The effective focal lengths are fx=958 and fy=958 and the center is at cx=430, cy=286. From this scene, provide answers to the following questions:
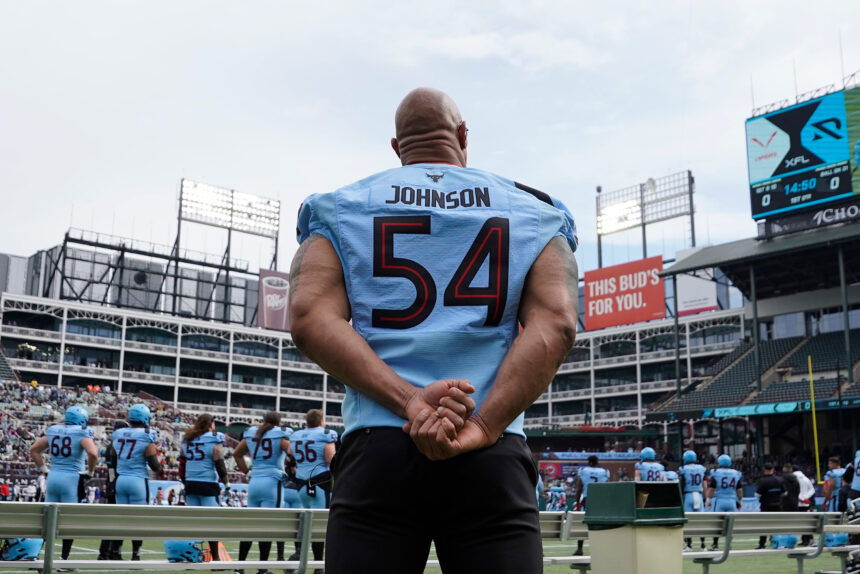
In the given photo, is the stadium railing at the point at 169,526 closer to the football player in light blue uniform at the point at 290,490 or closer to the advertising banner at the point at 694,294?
the football player in light blue uniform at the point at 290,490

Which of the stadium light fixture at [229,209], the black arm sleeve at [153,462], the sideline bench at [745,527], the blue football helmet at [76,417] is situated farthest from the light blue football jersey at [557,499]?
the stadium light fixture at [229,209]

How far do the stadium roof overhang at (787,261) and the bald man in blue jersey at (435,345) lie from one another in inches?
1565

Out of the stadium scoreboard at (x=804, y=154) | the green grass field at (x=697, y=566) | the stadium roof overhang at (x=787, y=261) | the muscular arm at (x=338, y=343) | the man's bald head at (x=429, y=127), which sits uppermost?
the stadium scoreboard at (x=804, y=154)

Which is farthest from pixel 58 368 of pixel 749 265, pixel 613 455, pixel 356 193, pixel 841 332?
pixel 356 193

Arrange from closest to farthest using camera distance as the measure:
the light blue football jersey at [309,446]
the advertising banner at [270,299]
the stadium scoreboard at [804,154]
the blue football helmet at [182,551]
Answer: the blue football helmet at [182,551] → the light blue football jersey at [309,446] → the stadium scoreboard at [804,154] → the advertising banner at [270,299]

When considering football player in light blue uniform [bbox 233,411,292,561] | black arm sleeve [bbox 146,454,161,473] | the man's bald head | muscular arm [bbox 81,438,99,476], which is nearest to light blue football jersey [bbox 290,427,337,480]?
football player in light blue uniform [bbox 233,411,292,561]

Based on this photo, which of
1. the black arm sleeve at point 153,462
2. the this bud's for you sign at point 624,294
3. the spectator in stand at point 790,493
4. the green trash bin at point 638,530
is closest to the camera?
the green trash bin at point 638,530

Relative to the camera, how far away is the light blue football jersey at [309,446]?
12008 mm

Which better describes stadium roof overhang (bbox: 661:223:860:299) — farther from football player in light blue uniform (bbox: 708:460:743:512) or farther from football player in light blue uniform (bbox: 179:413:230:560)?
football player in light blue uniform (bbox: 179:413:230:560)

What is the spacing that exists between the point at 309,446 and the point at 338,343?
10.4m

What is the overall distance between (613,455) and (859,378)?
35.2 feet

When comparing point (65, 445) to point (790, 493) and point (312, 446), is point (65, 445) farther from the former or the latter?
point (790, 493)

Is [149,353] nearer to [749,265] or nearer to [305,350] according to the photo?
Answer: [749,265]

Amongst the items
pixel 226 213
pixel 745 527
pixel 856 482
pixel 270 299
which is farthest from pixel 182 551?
pixel 226 213
